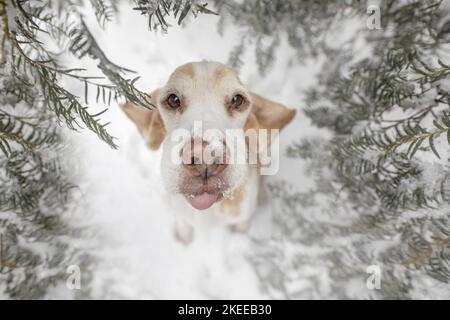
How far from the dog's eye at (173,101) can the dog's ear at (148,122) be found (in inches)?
4.0

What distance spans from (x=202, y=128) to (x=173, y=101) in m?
0.21

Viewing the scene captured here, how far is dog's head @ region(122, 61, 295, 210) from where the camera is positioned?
48.1 inches

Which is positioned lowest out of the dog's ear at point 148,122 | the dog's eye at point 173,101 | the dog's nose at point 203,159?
the dog's nose at point 203,159

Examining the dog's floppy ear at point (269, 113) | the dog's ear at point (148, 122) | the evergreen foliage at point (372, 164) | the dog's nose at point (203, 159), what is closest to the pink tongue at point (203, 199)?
the dog's nose at point (203, 159)

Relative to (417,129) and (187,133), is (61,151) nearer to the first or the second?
(187,133)

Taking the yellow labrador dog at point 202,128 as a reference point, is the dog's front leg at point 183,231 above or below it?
below

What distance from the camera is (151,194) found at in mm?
2020

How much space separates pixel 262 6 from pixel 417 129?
889 mm

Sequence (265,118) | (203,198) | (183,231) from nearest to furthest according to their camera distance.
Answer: (203,198) → (265,118) → (183,231)

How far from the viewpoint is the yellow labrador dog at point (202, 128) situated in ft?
4.02

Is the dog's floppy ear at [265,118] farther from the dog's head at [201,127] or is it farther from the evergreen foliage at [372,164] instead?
the evergreen foliage at [372,164]

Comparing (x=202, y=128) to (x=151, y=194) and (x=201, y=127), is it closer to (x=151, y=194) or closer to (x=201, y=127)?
(x=201, y=127)

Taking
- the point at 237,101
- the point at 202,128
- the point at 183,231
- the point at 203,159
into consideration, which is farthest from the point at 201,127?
the point at 183,231

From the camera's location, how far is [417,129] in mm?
1204
